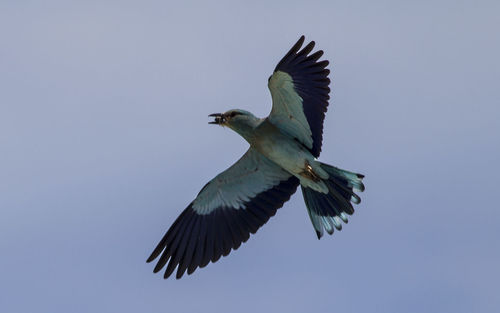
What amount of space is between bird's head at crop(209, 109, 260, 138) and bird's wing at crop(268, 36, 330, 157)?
26 centimetres

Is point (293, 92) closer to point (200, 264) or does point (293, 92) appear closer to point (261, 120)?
point (261, 120)

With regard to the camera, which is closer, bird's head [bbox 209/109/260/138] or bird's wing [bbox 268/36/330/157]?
bird's wing [bbox 268/36/330/157]

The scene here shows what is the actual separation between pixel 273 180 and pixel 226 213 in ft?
2.64

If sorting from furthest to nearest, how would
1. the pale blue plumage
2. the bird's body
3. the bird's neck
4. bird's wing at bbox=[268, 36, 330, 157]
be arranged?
the pale blue plumage
the bird's neck
the bird's body
bird's wing at bbox=[268, 36, 330, 157]

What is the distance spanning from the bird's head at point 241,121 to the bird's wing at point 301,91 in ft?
0.84

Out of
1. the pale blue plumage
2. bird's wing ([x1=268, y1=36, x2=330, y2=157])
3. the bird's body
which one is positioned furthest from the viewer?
the pale blue plumage

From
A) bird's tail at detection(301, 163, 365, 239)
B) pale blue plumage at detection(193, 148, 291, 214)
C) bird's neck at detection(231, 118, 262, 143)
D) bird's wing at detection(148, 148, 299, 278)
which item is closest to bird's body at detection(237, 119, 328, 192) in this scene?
bird's neck at detection(231, 118, 262, 143)

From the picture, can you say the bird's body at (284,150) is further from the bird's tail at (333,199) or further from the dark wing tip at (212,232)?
the dark wing tip at (212,232)

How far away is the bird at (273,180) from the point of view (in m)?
15.4

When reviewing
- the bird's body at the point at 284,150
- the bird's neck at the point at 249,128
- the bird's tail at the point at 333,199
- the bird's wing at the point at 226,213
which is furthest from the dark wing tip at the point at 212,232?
the bird's neck at the point at 249,128

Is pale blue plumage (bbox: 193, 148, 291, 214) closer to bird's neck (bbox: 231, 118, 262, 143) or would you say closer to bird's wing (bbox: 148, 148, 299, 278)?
bird's wing (bbox: 148, 148, 299, 278)

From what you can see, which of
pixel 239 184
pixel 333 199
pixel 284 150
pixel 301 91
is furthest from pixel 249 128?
pixel 333 199

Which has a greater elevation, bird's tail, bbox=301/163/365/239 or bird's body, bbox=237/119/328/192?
bird's body, bbox=237/119/328/192

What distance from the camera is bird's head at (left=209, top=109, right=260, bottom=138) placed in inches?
620
